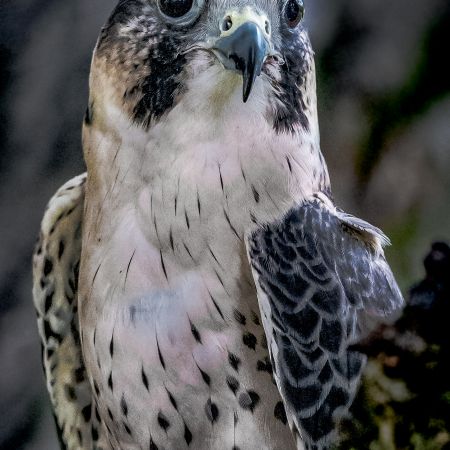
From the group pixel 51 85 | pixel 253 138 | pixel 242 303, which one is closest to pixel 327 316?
pixel 242 303

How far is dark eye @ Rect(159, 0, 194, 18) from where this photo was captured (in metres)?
0.76

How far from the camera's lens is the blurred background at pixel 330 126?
811 millimetres

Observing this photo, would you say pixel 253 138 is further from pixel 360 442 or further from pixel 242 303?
pixel 360 442

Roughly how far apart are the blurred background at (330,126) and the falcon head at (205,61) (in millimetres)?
56

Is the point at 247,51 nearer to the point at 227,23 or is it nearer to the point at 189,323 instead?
the point at 227,23

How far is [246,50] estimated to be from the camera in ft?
2.28

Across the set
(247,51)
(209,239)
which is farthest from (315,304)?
(247,51)

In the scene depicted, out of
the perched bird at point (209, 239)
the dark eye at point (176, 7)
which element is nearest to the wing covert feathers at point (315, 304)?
the perched bird at point (209, 239)

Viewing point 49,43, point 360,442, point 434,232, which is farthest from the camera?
point 49,43

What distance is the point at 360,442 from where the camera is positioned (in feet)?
2.15

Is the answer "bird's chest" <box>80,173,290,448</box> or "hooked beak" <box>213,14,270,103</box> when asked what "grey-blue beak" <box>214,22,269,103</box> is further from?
"bird's chest" <box>80,173,290,448</box>

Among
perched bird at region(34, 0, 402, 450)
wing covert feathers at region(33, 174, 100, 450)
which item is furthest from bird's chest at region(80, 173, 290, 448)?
wing covert feathers at region(33, 174, 100, 450)

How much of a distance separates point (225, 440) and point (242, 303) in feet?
0.49

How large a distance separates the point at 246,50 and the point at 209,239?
22 centimetres
